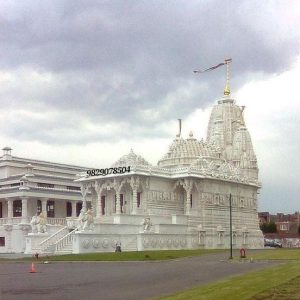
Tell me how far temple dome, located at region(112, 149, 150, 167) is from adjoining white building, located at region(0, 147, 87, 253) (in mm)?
11815

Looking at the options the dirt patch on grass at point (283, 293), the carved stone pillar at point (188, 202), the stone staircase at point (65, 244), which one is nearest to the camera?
the dirt patch on grass at point (283, 293)

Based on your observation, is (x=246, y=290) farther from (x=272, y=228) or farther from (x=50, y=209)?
(x=272, y=228)

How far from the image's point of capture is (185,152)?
9988 cm

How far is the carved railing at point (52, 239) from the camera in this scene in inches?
2908

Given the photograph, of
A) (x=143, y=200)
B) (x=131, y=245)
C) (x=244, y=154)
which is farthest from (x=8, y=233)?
(x=244, y=154)

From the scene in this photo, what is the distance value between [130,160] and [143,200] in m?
6.38

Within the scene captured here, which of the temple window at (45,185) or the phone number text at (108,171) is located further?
the temple window at (45,185)

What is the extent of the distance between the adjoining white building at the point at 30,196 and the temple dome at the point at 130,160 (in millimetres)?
11815

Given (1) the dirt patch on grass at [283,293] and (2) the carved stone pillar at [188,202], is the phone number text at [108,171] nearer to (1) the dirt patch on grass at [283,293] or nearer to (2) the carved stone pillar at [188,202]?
(2) the carved stone pillar at [188,202]

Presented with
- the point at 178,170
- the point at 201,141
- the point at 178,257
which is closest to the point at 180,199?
the point at 178,170

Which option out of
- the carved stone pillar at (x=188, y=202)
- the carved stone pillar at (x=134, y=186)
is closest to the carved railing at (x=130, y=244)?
the carved stone pillar at (x=134, y=186)

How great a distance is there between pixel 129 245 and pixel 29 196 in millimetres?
21325

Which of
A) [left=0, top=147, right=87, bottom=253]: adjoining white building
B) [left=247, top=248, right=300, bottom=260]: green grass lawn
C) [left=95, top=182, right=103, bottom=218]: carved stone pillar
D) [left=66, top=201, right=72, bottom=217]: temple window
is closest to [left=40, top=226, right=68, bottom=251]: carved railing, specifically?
[left=0, top=147, right=87, bottom=253]: adjoining white building

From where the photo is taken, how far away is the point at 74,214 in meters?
103
